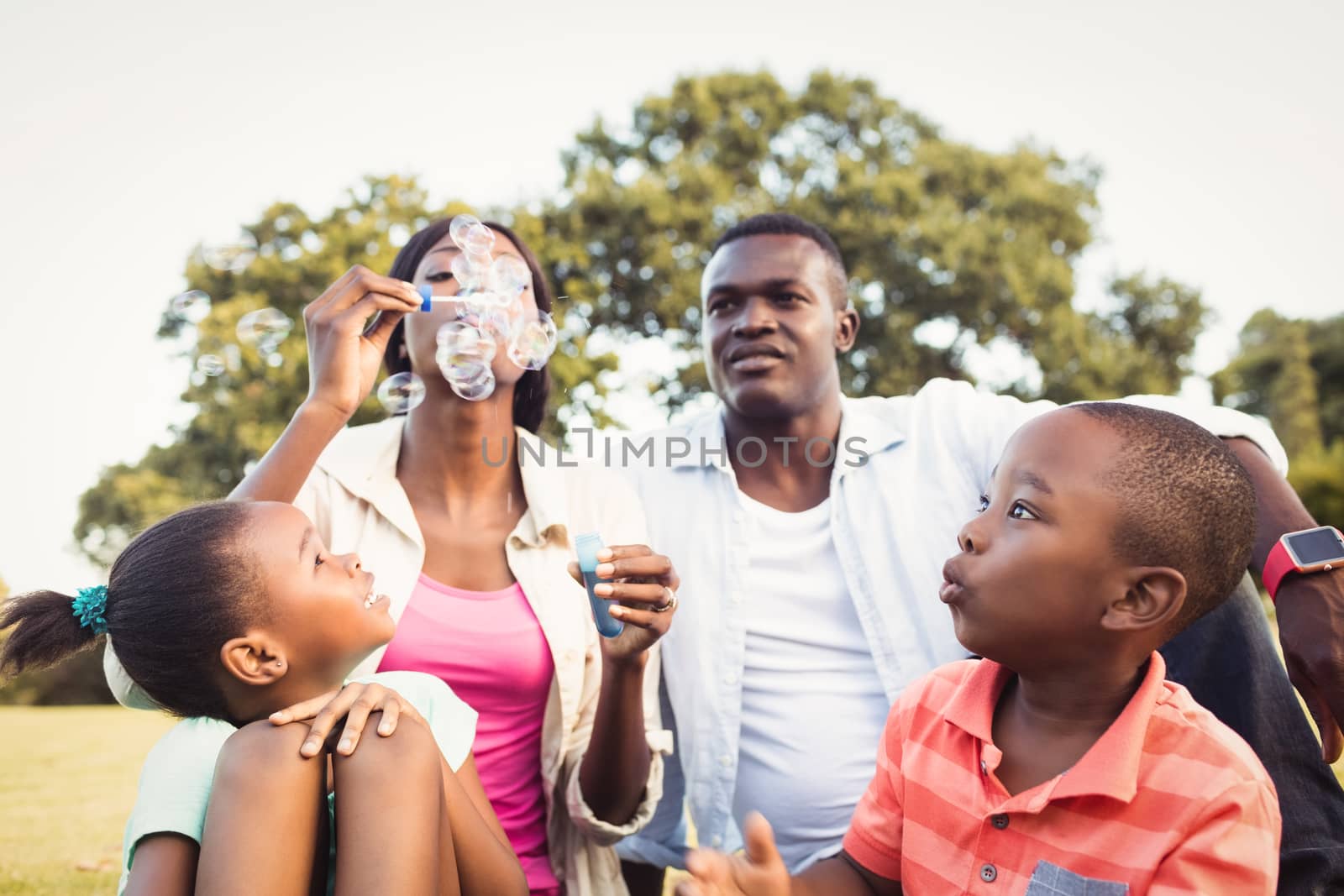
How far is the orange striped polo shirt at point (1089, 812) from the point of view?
4.93ft

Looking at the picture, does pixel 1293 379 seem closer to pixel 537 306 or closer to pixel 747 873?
pixel 537 306

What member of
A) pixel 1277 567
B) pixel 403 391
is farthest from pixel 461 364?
pixel 1277 567

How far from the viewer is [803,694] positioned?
2824mm

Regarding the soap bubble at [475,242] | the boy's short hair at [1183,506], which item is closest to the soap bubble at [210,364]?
the soap bubble at [475,242]

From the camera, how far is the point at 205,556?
6.51ft

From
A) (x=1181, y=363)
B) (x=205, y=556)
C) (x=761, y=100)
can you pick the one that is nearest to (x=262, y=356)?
(x=205, y=556)

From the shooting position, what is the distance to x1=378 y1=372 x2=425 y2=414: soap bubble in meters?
2.81

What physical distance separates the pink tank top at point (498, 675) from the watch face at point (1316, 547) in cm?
168

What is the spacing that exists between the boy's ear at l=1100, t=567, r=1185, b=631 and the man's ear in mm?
1992

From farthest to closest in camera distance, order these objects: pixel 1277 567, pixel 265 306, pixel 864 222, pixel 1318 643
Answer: pixel 864 222
pixel 265 306
pixel 1277 567
pixel 1318 643

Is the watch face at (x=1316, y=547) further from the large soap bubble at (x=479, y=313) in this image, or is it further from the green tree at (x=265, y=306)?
the green tree at (x=265, y=306)

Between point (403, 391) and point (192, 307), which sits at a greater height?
point (192, 307)

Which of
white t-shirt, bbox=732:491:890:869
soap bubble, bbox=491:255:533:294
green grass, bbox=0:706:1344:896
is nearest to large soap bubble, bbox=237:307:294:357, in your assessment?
soap bubble, bbox=491:255:533:294

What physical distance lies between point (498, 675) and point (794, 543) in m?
0.97
